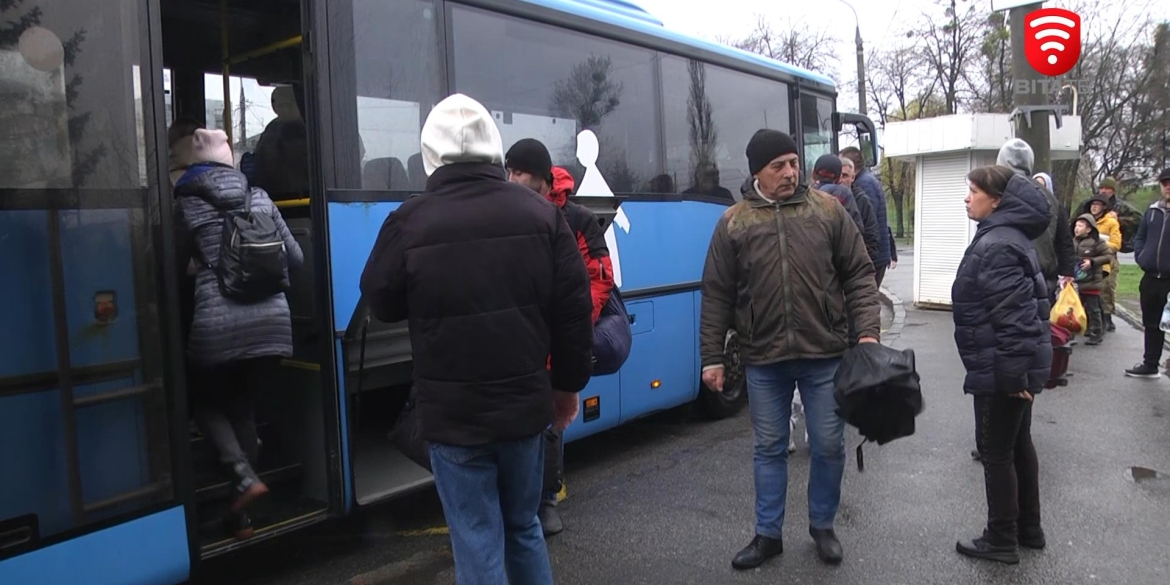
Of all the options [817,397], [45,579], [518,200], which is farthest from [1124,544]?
[45,579]

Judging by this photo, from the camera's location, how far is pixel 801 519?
15.1ft

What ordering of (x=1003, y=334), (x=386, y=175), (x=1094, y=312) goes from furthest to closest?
(x=1094, y=312) < (x=386, y=175) < (x=1003, y=334)

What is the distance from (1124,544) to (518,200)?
138 inches

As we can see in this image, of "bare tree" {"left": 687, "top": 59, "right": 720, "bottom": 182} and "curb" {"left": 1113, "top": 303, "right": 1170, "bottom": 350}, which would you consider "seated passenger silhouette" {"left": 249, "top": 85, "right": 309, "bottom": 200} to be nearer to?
"bare tree" {"left": 687, "top": 59, "right": 720, "bottom": 182}

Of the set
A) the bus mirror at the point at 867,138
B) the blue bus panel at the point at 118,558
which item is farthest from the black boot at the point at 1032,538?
the bus mirror at the point at 867,138

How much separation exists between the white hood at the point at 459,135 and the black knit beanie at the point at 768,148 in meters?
1.58

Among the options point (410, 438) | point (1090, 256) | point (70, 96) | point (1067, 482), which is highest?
point (70, 96)

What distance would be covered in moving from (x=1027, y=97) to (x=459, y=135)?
28.4ft

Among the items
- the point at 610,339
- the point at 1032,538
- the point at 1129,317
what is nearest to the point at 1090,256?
the point at 1129,317

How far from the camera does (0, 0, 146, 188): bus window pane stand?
2.91m

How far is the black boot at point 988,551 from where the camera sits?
3.93 m

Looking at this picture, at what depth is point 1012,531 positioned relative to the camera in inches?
155

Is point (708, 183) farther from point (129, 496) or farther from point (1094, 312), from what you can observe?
point (1094, 312)

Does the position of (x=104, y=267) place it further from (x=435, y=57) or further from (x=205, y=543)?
(x=435, y=57)
